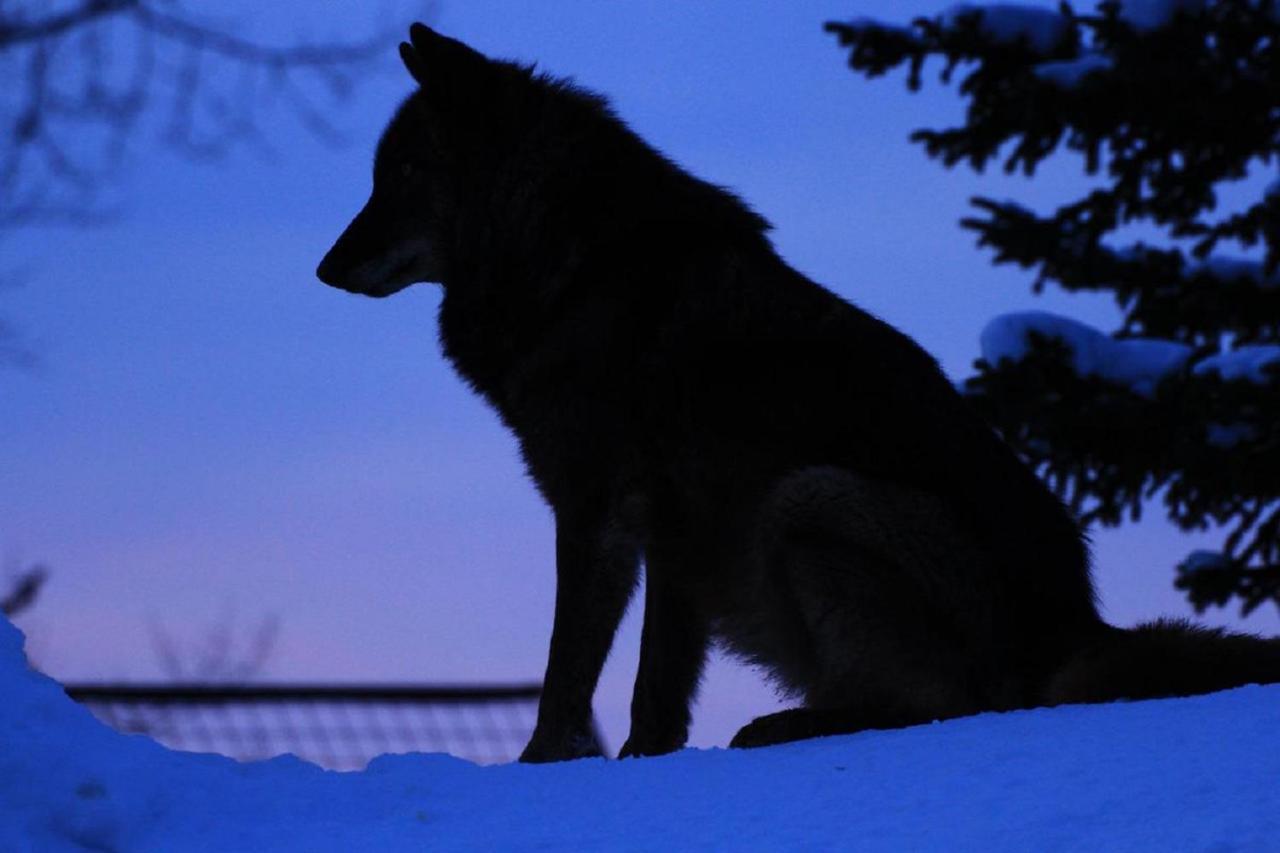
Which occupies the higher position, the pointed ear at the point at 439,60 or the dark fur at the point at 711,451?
the pointed ear at the point at 439,60

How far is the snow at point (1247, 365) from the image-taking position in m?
10.5

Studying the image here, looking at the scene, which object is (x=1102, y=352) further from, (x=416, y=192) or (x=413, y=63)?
(x=413, y=63)

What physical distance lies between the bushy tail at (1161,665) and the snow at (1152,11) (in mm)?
8185

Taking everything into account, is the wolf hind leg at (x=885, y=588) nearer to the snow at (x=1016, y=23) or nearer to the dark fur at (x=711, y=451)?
the dark fur at (x=711, y=451)

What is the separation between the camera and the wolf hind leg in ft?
15.2

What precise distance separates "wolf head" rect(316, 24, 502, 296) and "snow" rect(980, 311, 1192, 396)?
6041 millimetres

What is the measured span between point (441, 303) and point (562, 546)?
1345mm

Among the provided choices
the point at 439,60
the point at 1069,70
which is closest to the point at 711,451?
the point at 439,60

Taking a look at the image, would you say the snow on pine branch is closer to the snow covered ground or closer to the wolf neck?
the wolf neck

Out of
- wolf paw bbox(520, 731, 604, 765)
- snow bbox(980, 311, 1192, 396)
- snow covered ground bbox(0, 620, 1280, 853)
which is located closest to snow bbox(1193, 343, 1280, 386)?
snow bbox(980, 311, 1192, 396)

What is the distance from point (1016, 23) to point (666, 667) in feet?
28.8

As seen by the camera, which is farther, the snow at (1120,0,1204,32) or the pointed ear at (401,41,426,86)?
the snow at (1120,0,1204,32)

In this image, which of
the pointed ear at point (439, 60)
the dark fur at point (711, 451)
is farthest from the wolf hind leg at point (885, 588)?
the pointed ear at point (439, 60)

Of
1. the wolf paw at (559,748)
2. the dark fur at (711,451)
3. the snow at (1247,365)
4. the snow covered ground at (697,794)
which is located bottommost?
the snow covered ground at (697,794)
